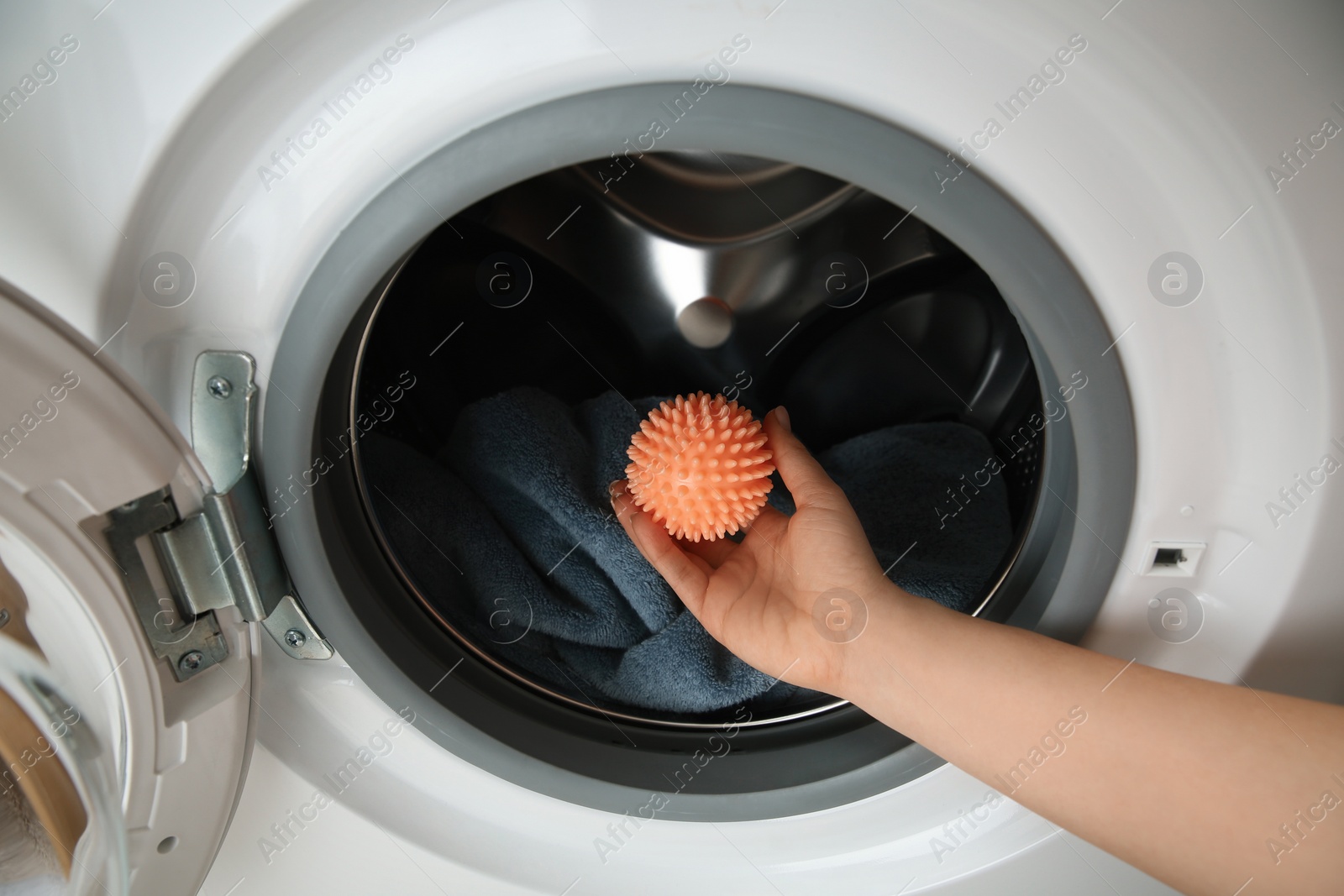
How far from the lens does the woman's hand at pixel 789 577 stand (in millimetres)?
458

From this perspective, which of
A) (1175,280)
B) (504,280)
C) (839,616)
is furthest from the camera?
(504,280)

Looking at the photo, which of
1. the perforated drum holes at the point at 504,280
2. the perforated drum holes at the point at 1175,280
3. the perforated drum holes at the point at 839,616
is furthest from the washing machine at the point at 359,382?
the perforated drum holes at the point at 504,280

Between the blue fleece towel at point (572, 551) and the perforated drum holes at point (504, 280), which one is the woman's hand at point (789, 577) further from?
the perforated drum holes at point (504, 280)

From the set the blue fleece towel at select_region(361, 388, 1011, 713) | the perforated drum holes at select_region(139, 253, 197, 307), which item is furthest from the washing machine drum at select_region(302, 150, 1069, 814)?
the perforated drum holes at select_region(139, 253, 197, 307)

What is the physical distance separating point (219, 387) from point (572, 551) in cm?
30

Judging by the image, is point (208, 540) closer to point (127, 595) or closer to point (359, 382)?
point (127, 595)

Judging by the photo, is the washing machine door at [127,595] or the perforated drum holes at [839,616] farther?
the perforated drum holes at [839,616]

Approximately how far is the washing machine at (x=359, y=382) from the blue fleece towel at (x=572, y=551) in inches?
1.8

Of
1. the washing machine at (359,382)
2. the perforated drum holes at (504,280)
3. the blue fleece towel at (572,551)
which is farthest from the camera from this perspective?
the perforated drum holes at (504,280)

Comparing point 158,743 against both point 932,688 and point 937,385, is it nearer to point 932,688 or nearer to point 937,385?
point 932,688

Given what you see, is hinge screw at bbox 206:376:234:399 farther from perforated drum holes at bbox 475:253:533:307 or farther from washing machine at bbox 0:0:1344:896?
perforated drum holes at bbox 475:253:533:307

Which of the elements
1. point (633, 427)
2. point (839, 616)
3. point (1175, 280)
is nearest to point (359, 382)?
point (633, 427)

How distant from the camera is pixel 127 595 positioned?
0.36 metres

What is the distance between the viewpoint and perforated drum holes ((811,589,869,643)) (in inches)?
17.7
